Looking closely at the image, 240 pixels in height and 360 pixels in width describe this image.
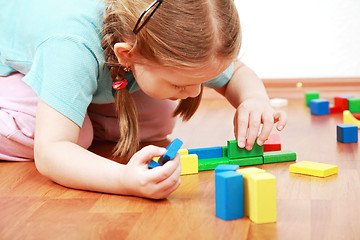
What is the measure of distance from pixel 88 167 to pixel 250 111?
1.23 ft

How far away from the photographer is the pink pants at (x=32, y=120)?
1200mm

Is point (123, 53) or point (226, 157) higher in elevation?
point (123, 53)

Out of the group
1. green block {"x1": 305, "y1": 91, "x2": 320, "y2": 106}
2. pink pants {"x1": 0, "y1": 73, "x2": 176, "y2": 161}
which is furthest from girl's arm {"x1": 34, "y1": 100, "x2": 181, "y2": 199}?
green block {"x1": 305, "y1": 91, "x2": 320, "y2": 106}

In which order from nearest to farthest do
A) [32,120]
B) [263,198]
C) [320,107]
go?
[263,198]
[32,120]
[320,107]

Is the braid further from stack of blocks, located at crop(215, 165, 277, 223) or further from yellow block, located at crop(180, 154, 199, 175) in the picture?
stack of blocks, located at crop(215, 165, 277, 223)

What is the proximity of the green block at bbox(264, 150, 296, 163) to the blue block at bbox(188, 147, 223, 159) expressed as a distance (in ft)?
0.32

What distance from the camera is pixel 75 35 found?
1.04m

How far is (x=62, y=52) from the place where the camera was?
1.02 metres

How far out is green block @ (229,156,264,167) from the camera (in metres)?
1.09

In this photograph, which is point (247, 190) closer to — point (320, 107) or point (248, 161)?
point (248, 161)

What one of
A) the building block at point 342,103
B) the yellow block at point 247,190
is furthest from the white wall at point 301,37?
the yellow block at point 247,190

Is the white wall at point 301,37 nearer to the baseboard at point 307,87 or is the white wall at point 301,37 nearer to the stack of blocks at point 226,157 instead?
the baseboard at point 307,87

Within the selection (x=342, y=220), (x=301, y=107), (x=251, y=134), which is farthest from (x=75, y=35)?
(x=301, y=107)

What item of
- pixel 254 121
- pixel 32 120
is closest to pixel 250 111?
pixel 254 121
